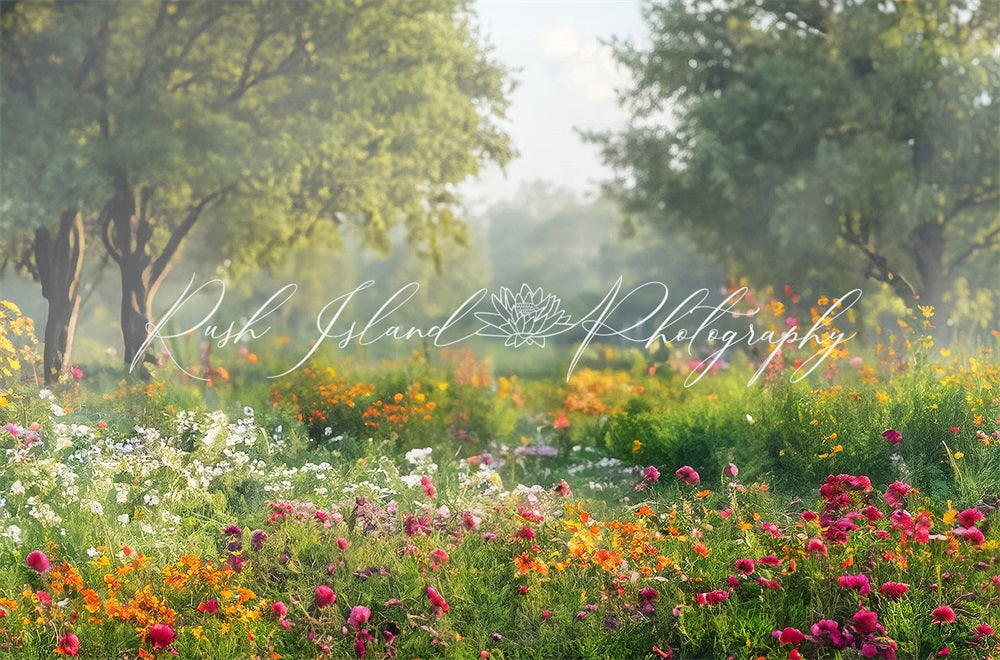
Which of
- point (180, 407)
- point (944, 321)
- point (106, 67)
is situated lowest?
point (944, 321)

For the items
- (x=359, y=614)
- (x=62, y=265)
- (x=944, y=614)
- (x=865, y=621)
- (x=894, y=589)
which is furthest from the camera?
(x=62, y=265)

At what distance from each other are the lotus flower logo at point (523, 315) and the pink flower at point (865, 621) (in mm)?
5424

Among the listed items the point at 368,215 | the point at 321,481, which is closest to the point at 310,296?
the point at 368,215

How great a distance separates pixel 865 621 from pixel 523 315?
5.63 m

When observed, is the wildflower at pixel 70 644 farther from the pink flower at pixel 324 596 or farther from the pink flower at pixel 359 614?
the pink flower at pixel 359 614

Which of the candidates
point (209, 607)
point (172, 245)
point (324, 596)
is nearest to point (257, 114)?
point (172, 245)

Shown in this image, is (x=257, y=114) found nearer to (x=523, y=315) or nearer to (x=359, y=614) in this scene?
(x=523, y=315)

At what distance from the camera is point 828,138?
48.8 ft

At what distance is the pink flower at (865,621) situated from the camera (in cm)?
Answer: 379

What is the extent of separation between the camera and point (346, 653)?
441 centimetres

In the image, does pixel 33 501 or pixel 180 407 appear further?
pixel 180 407

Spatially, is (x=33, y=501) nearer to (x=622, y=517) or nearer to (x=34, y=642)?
(x=34, y=642)

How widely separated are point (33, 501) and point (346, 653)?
8.23 feet

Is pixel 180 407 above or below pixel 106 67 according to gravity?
below
